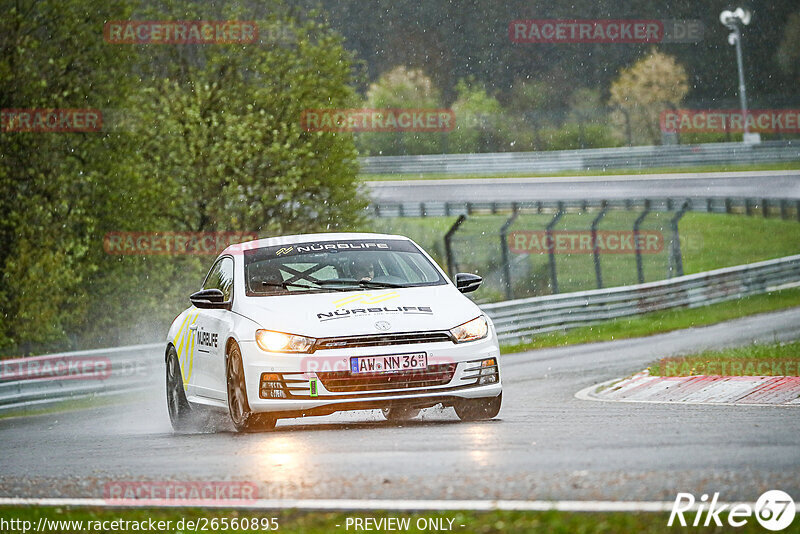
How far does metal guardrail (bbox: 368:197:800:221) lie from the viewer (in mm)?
39938

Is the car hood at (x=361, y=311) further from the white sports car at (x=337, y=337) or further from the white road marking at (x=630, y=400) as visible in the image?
the white road marking at (x=630, y=400)

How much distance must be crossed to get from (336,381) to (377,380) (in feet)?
0.94

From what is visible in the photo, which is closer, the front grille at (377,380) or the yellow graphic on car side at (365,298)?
the front grille at (377,380)

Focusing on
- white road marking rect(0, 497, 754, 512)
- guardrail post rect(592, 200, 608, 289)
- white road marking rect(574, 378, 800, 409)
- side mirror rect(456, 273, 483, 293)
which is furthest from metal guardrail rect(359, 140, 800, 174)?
white road marking rect(0, 497, 754, 512)

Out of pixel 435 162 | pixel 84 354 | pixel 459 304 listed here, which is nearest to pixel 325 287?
pixel 459 304

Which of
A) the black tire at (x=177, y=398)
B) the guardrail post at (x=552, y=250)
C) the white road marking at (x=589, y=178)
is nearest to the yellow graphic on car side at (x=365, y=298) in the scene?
the black tire at (x=177, y=398)

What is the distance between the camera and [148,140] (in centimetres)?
3039

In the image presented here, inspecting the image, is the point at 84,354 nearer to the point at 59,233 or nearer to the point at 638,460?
the point at 59,233

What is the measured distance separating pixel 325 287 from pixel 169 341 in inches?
88.0

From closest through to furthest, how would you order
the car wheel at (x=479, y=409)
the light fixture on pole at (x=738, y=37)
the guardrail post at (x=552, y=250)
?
the car wheel at (x=479, y=409) < the guardrail post at (x=552, y=250) < the light fixture on pole at (x=738, y=37)

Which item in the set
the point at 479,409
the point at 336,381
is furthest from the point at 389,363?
the point at 479,409

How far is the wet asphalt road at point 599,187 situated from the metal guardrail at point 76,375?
26922 millimetres

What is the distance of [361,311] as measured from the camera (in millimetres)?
9586

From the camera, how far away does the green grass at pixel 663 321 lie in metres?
24.0
